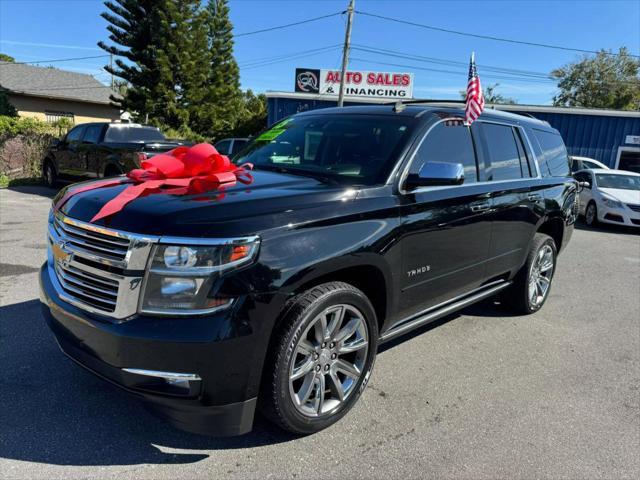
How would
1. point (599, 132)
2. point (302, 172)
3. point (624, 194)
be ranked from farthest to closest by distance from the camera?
point (599, 132) → point (624, 194) → point (302, 172)

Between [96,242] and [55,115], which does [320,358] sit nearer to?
[96,242]

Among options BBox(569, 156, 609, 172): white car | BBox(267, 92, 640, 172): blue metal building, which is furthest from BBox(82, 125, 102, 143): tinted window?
BBox(267, 92, 640, 172): blue metal building

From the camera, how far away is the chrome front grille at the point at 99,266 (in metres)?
2.28

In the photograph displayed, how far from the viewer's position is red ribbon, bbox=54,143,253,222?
2.70 m

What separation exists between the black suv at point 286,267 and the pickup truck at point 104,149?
690 centimetres

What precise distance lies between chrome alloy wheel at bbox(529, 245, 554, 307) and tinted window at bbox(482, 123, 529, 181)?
37.9 inches

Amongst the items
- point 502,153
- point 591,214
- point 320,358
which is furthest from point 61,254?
point 591,214

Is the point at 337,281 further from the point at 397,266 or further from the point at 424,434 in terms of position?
the point at 424,434

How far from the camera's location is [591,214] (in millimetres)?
12547

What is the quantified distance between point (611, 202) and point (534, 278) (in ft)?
27.8

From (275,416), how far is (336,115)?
7.91ft

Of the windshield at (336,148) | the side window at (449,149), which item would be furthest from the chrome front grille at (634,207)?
the windshield at (336,148)

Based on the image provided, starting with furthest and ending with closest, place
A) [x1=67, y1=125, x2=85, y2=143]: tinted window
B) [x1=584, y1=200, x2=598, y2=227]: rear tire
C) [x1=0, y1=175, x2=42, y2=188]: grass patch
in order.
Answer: [x1=0, y1=175, x2=42, y2=188]: grass patch → [x1=584, y1=200, x2=598, y2=227]: rear tire → [x1=67, y1=125, x2=85, y2=143]: tinted window

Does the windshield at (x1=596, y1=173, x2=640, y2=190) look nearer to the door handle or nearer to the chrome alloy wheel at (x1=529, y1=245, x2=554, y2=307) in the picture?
the chrome alloy wheel at (x1=529, y1=245, x2=554, y2=307)
